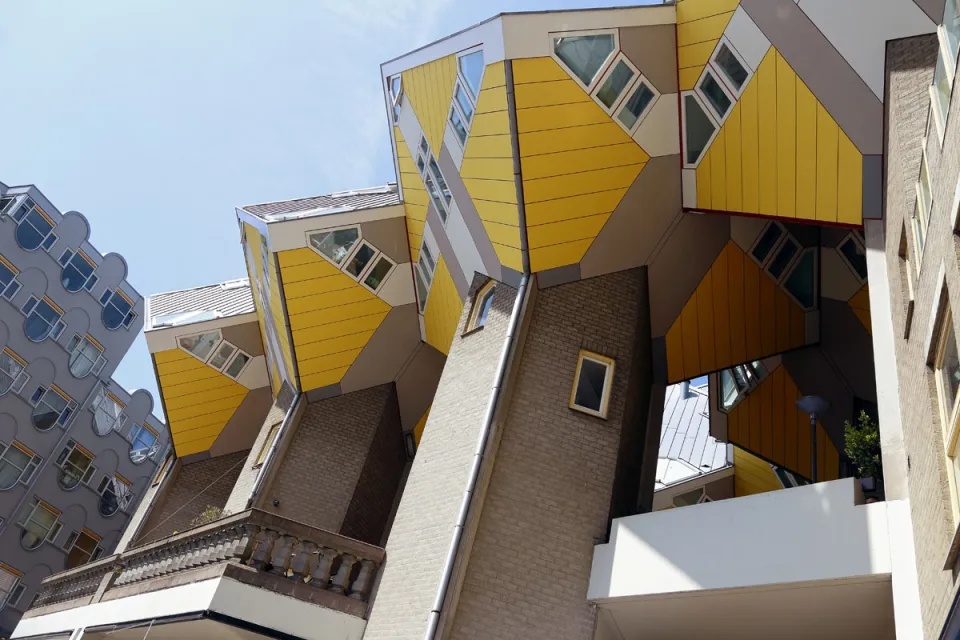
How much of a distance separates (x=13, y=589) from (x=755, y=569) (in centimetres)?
2578

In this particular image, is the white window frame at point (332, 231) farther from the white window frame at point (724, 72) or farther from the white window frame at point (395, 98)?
the white window frame at point (724, 72)

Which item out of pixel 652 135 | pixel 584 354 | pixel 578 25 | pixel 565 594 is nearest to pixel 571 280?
pixel 584 354

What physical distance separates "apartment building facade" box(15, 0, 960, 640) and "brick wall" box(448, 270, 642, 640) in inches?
1.3

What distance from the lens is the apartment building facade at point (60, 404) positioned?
27.4 meters

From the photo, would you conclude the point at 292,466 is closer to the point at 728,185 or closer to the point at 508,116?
the point at 508,116

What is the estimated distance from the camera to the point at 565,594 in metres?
10.1

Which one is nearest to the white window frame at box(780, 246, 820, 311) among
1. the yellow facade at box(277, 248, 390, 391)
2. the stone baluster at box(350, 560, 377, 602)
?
the yellow facade at box(277, 248, 390, 391)

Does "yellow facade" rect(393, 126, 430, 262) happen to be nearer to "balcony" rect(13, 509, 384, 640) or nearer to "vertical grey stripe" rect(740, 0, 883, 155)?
"balcony" rect(13, 509, 384, 640)

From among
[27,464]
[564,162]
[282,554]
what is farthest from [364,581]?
[27,464]

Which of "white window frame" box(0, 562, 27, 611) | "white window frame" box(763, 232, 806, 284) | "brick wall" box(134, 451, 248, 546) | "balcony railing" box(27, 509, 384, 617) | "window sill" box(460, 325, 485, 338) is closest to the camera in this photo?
"balcony railing" box(27, 509, 384, 617)

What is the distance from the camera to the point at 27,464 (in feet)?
91.5

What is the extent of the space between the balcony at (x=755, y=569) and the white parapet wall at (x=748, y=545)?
0.04ft

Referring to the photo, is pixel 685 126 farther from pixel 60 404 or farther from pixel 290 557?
pixel 60 404

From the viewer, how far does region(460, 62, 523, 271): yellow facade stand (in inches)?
465
